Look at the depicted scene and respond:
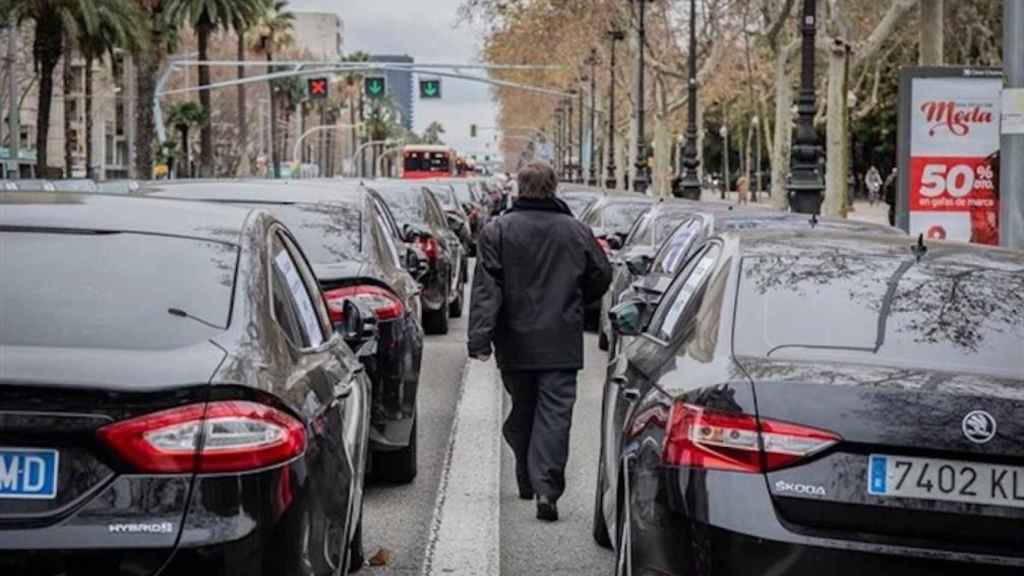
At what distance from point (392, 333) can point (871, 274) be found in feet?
12.2

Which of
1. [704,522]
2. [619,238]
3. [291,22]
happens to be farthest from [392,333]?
[291,22]

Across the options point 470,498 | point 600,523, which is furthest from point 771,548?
point 470,498

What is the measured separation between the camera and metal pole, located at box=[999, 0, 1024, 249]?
47.0 feet

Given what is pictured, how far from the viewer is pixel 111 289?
15.2 feet

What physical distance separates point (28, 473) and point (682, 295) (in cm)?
290

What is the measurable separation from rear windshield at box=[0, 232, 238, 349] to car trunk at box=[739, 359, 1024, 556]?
65.8 inches

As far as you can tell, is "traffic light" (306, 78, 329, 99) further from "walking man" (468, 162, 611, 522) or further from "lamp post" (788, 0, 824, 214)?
"walking man" (468, 162, 611, 522)

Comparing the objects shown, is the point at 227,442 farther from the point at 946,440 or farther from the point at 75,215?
the point at 946,440

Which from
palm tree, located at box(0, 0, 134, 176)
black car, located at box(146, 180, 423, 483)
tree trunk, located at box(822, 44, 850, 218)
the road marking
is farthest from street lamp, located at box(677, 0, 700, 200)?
black car, located at box(146, 180, 423, 483)

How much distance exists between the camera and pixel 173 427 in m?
4.06

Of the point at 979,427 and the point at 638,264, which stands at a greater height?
the point at 979,427

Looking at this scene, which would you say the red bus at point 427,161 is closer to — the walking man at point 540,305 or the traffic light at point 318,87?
the traffic light at point 318,87

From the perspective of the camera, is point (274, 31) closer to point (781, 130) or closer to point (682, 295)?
point (781, 130)

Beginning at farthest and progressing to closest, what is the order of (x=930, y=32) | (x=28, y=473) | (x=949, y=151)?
1. (x=930, y=32)
2. (x=949, y=151)
3. (x=28, y=473)
